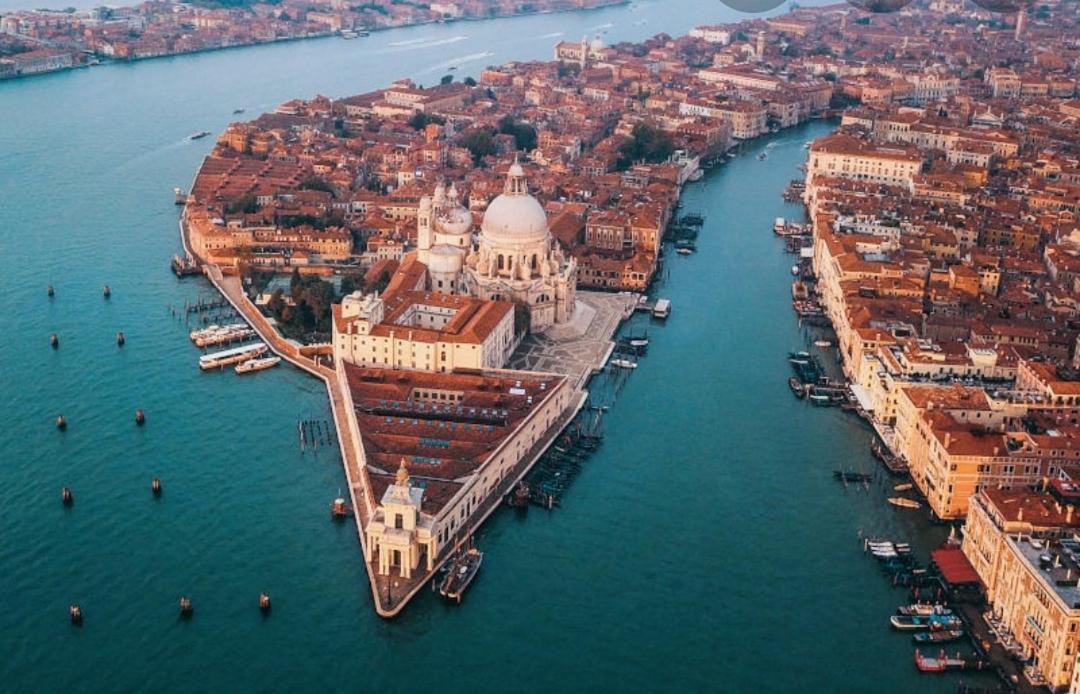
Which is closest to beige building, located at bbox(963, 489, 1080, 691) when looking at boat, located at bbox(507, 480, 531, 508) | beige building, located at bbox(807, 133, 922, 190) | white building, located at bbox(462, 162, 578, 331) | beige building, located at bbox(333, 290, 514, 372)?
boat, located at bbox(507, 480, 531, 508)

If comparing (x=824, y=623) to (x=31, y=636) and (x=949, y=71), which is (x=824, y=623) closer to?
(x=31, y=636)

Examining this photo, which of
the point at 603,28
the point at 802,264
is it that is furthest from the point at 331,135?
the point at 603,28

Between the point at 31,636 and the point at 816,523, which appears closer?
the point at 31,636

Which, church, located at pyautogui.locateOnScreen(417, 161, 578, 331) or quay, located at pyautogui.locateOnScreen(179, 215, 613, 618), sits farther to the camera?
church, located at pyautogui.locateOnScreen(417, 161, 578, 331)

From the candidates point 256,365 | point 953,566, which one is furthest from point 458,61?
point 953,566

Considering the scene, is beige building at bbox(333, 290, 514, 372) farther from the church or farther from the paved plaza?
the church
